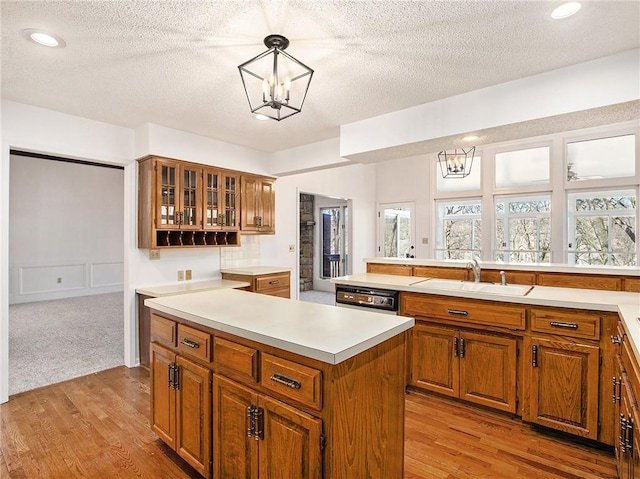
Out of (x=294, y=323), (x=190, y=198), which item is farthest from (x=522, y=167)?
(x=294, y=323)

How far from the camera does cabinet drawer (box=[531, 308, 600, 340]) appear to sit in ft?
6.89

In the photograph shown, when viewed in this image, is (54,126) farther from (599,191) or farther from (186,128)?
(599,191)

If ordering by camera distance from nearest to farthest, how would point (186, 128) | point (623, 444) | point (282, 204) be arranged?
point (623, 444)
point (186, 128)
point (282, 204)

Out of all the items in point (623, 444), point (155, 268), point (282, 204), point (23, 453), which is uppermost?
point (282, 204)

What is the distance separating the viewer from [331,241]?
812 cm

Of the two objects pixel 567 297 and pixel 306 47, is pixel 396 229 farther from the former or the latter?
pixel 306 47

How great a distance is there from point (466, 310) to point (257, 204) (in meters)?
2.90

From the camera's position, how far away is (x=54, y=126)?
10.2ft

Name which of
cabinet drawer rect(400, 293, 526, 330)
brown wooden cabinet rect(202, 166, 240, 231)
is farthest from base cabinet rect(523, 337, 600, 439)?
brown wooden cabinet rect(202, 166, 240, 231)

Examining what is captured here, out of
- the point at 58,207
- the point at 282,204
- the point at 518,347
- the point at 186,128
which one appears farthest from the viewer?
the point at 58,207

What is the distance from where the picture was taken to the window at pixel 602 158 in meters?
5.37

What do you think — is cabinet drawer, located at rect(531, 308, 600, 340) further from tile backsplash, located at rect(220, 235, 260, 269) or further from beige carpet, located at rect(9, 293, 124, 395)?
beige carpet, located at rect(9, 293, 124, 395)

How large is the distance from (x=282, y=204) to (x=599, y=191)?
5.21m

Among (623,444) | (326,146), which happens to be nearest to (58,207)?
(326,146)
